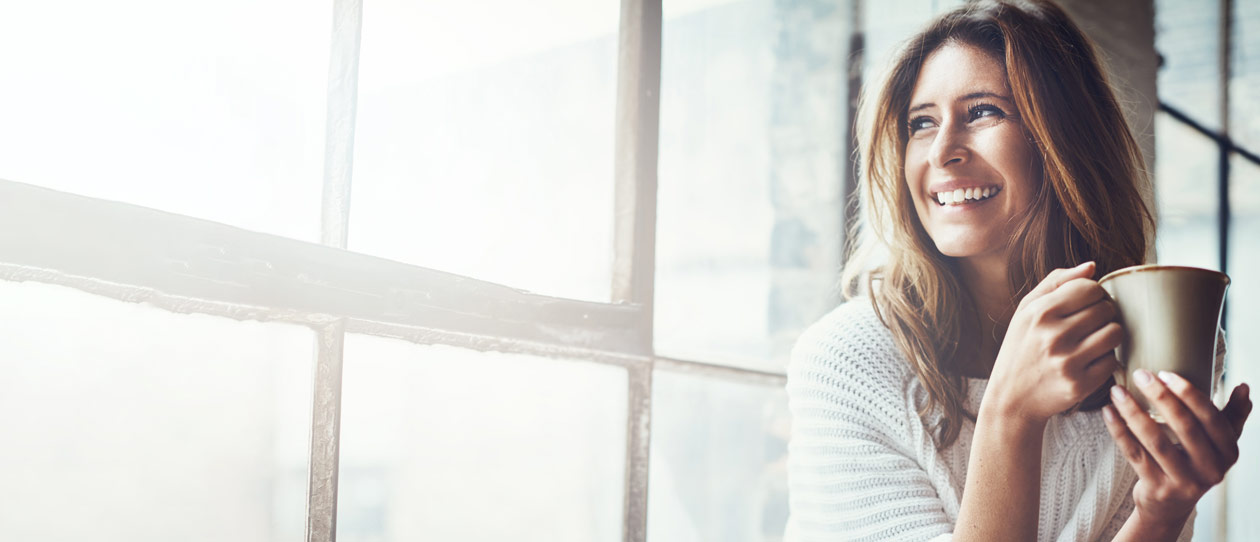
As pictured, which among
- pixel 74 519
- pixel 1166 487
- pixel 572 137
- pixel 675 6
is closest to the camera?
pixel 74 519

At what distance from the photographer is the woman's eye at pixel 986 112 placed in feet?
1.74

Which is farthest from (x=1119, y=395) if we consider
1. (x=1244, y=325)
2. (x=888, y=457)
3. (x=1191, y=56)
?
(x=1244, y=325)

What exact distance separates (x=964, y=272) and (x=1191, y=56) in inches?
37.8

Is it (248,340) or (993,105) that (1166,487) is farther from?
(248,340)

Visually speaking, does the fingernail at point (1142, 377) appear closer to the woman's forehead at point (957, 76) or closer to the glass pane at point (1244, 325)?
the woman's forehead at point (957, 76)

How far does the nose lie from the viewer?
1.74 ft

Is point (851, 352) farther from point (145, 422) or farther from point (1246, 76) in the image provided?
point (1246, 76)

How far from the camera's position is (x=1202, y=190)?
1.36m

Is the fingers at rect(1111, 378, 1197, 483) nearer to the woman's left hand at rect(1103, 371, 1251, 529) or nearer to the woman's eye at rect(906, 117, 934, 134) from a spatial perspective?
the woman's left hand at rect(1103, 371, 1251, 529)

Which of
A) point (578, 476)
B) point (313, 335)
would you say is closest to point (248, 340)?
point (313, 335)

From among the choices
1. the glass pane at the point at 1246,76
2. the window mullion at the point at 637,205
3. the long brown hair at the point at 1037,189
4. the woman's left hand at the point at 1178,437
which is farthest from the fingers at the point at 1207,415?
the glass pane at the point at 1246,76

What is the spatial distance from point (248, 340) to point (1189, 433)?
0.46 metres

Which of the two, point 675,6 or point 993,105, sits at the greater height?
point 675,6

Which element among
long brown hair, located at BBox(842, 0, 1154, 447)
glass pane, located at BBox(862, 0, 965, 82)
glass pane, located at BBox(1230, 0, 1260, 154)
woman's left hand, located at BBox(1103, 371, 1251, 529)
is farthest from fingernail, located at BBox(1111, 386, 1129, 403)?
glass pane, located at BBox(1230, 0, 1260, 154)
